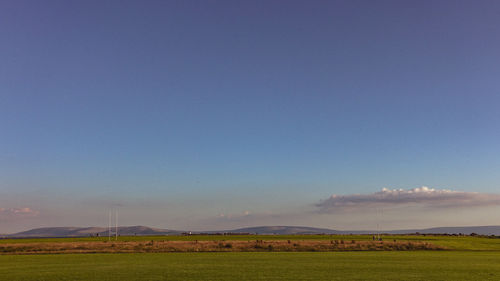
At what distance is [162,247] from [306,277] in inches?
1739

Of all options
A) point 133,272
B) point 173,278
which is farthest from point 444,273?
point 133,272

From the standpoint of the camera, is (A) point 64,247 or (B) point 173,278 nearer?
(B) point 173,278

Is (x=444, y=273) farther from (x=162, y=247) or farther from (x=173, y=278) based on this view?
(x=162, y=247)

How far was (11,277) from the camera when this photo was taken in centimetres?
2708

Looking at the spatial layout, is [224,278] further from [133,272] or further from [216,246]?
[216,246]

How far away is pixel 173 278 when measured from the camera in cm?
2525

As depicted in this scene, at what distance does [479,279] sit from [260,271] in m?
15.3

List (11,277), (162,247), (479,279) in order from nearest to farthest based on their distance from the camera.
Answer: (479,279) < (11,277) < (162,247)

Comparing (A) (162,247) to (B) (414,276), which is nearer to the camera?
(B) (414,276)

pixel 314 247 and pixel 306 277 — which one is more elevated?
pixel 306 277

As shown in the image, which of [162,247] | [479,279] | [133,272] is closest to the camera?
[479,279]

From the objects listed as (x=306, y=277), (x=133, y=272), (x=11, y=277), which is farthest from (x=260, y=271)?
(x=11, y=277)

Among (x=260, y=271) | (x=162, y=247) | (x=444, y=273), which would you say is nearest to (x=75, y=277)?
(x=260, y=271)

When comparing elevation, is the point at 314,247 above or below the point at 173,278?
below
